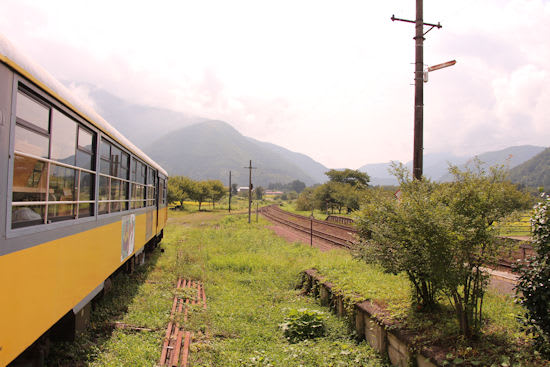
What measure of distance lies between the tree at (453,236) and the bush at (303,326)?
168cm

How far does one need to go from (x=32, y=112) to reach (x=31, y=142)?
0.88ft

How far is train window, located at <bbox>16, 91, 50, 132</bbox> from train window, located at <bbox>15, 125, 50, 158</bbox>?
94 mm

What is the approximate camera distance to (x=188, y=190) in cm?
6356

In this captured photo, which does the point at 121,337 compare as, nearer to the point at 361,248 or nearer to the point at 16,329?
the point at 16,329

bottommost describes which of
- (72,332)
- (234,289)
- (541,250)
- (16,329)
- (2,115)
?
(234,289)

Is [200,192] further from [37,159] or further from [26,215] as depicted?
[26,215]

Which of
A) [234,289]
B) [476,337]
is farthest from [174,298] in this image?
[476,337]

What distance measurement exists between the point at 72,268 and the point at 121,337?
209 centimetres

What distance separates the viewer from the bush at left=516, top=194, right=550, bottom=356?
3.67m

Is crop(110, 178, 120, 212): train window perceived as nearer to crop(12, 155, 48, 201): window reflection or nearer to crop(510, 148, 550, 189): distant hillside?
crop(12, 155, 48, 201): window reflection

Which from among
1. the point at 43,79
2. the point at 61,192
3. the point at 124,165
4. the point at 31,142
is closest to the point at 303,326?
the point at 61,192

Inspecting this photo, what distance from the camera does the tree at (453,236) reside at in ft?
14.8

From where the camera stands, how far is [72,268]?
408 centimetres

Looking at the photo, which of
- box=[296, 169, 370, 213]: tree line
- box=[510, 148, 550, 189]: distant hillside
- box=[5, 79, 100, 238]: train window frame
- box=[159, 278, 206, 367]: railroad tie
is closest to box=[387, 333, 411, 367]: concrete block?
box=[159, 278, 206, 367]: railroad tie
